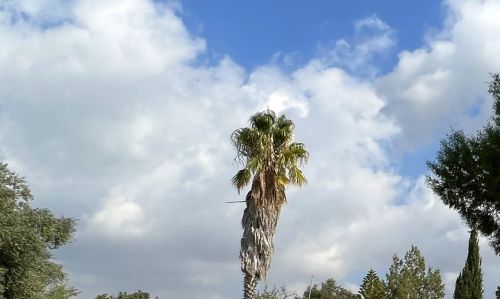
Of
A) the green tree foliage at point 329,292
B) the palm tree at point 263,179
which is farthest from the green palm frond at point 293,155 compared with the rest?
the green tree foliage at point 329,292

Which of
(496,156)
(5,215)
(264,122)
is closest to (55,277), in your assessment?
(5,215)

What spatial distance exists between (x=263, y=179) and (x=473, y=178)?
10746mm

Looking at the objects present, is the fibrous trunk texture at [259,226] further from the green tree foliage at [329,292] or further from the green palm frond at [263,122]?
the green tree foliage at [329,292]


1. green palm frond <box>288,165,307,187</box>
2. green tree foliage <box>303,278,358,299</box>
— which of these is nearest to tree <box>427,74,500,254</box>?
green palm frond <box>288,165,307,187</box>

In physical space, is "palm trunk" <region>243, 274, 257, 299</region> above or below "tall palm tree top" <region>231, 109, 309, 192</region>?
below

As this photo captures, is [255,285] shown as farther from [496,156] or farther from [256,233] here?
[496,156]

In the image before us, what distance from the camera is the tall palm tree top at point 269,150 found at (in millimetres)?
32938

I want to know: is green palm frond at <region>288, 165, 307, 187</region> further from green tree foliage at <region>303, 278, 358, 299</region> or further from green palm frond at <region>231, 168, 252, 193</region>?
green tree foliage at <region>303, 278, 358, 299</region>

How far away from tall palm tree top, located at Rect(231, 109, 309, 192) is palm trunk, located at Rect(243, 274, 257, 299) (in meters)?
4.29

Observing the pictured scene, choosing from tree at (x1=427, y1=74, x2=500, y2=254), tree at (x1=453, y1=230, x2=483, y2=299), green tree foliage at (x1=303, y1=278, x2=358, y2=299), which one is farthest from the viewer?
green tree foliage at (x1=303, y1=278, x2=358, y2=299)

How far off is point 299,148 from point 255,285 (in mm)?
6604

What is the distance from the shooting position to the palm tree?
31281 millimetres

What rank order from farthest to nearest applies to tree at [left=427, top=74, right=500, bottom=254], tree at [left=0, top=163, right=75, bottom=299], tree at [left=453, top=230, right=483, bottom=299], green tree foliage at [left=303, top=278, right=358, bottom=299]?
green tree foliage at [left=303, top=278, right=358, bottom=299] → tree at [left=453, top=230, right=483, bottom=299] → tree at [left=0, top=163, right=75, bottom=299] → tree at [left=427, top=74, right=500, bottom=254]

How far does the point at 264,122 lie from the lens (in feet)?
111
